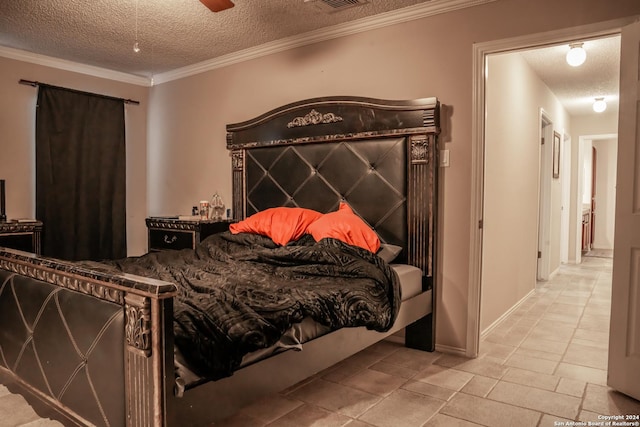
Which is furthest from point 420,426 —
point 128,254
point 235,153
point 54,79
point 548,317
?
point 54,79

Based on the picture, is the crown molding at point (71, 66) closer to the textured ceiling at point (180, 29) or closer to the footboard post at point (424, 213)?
the textured ceiling at point (180, 29)

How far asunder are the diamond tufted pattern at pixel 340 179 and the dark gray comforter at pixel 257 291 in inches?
21.5

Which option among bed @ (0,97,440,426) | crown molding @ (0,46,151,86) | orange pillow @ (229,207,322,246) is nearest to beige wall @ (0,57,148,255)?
crown molding @ (0,46,151,86)

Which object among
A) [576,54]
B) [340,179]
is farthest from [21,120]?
[576,54]

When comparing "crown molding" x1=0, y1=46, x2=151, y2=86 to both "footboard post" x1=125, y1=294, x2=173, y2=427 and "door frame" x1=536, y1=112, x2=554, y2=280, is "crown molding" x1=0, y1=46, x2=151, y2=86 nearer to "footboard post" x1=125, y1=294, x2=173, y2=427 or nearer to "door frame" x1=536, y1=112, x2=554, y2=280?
"footboard post" x1=125, y1=294, x2=173, y2=427

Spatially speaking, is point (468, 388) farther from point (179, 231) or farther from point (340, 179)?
point (179, 231)

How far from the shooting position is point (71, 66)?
4.52 metres

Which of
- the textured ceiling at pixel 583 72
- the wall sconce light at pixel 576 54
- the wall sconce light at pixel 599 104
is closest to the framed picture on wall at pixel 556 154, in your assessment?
the textured ceiling at pixel 583 72

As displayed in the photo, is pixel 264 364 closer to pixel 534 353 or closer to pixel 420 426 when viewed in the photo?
pixel 420 426

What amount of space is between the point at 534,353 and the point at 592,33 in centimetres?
211

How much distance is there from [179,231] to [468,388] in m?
2.70

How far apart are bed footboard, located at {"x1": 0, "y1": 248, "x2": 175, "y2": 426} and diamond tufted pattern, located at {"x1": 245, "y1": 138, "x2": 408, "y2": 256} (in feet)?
6.62

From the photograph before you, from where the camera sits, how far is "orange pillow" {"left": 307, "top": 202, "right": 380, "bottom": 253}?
2906 mm

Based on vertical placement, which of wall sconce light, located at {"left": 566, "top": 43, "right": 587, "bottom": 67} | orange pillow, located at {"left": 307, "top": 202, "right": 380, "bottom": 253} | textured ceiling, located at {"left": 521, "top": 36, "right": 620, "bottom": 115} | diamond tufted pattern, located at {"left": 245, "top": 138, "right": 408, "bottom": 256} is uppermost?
textured ceiling, located at {"left": 521, "top": 36, "right": 620, "bottom": 115}
